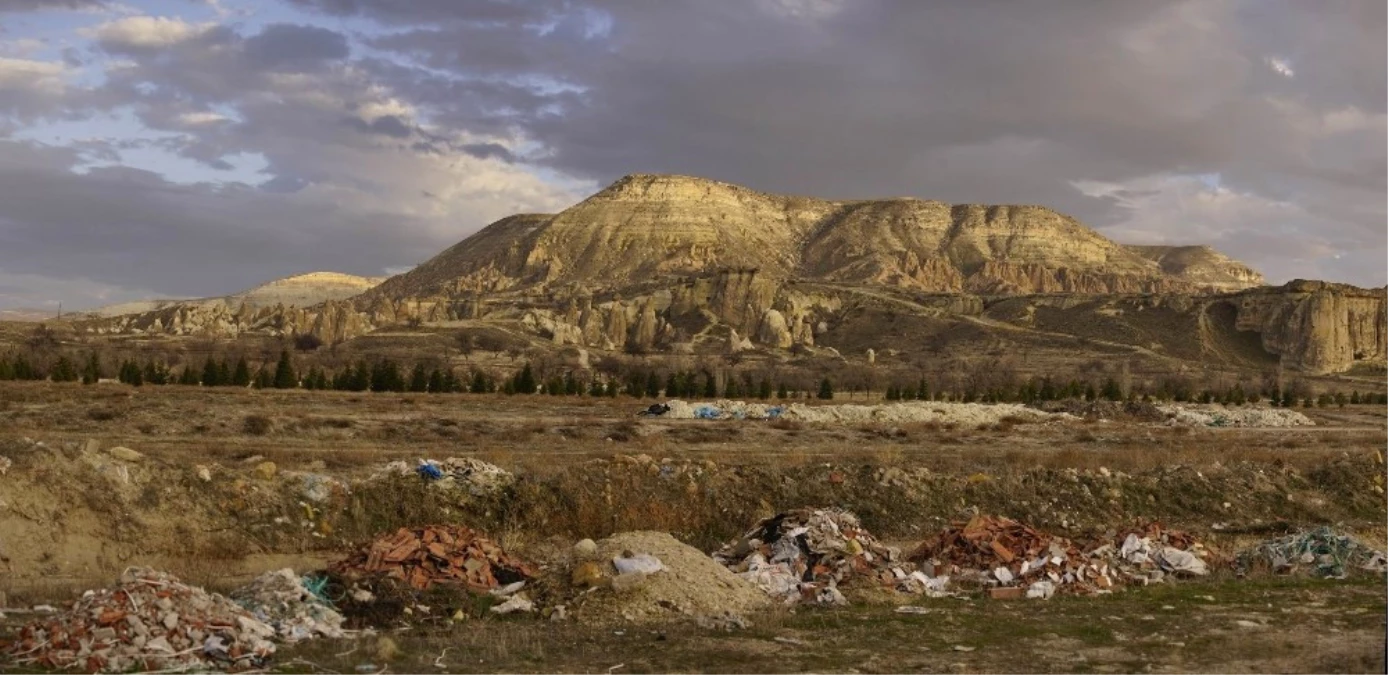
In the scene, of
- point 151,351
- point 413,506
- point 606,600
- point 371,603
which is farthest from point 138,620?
point 151,351

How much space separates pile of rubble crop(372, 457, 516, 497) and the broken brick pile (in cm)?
556

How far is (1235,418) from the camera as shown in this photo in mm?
63281

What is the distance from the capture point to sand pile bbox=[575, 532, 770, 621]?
13.5 meters

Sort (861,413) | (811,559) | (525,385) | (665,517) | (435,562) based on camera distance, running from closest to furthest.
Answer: (435,562)
(811,559)
(665,517)
(861,413)
(525,385)

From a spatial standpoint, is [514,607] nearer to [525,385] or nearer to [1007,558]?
[1007,558]

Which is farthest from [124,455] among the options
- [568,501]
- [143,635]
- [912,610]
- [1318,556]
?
[1318,556]

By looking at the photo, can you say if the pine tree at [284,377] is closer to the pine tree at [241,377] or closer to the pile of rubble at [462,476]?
the pine tree at [241,377]

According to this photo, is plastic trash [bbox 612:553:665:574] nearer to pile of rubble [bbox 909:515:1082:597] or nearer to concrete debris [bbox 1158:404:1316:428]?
pile of rubble [bbox 909:515:1082:597]

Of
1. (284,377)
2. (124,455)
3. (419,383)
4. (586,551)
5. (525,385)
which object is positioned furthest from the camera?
(525,385)

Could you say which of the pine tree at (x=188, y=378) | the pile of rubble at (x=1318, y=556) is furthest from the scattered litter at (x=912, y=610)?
the pine tree at (x=188, y=378)

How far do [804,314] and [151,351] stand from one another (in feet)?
290

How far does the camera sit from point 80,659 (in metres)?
10.2

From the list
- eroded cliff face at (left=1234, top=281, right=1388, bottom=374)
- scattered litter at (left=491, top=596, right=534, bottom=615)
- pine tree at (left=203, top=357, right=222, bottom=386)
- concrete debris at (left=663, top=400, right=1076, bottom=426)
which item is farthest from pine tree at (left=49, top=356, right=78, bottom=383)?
eroded cliff face at (left=1234, top=281, right=1388, bottom=374)

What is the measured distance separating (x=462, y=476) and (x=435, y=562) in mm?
7040
